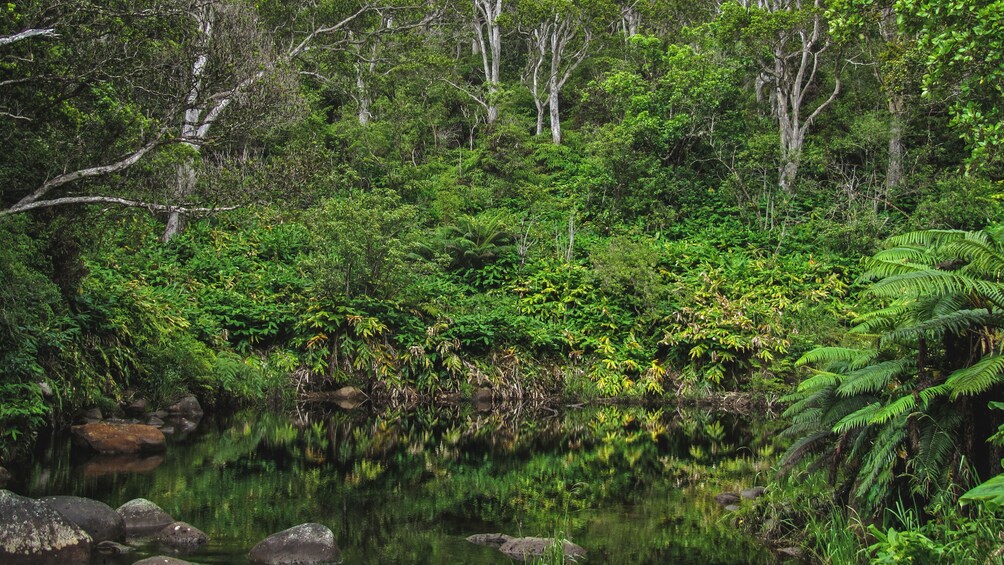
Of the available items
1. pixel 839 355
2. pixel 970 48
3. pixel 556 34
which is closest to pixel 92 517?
pixel 839 355

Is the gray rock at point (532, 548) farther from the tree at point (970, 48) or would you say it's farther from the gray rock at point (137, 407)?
the gray rock at point (137, 407)

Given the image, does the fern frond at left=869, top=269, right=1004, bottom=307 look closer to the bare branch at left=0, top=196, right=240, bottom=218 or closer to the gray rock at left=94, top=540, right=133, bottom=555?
the gray rock at left=94, top=540, right=133, bottom=555

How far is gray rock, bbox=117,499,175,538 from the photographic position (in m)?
7.33

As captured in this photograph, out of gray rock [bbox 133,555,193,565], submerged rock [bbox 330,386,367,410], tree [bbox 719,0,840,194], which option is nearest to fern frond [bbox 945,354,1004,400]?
gray rock [bbox 133,555,193,565]

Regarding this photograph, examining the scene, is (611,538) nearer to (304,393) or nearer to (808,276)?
(304,393)

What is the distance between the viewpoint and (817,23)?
2462cm

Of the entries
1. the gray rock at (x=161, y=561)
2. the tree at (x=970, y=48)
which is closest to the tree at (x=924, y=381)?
the tree at (x=970, y=48)

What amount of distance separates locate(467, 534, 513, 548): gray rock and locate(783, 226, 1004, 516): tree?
301 centimetres

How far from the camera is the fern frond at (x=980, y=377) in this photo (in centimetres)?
568

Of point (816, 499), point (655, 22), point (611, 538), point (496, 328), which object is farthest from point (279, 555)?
point (655, 22)

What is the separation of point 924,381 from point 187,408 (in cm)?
1292

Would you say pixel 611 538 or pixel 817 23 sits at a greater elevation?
pixel 817 23

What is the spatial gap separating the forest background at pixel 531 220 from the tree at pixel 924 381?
0.10ft

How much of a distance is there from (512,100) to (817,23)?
40.4 ft
